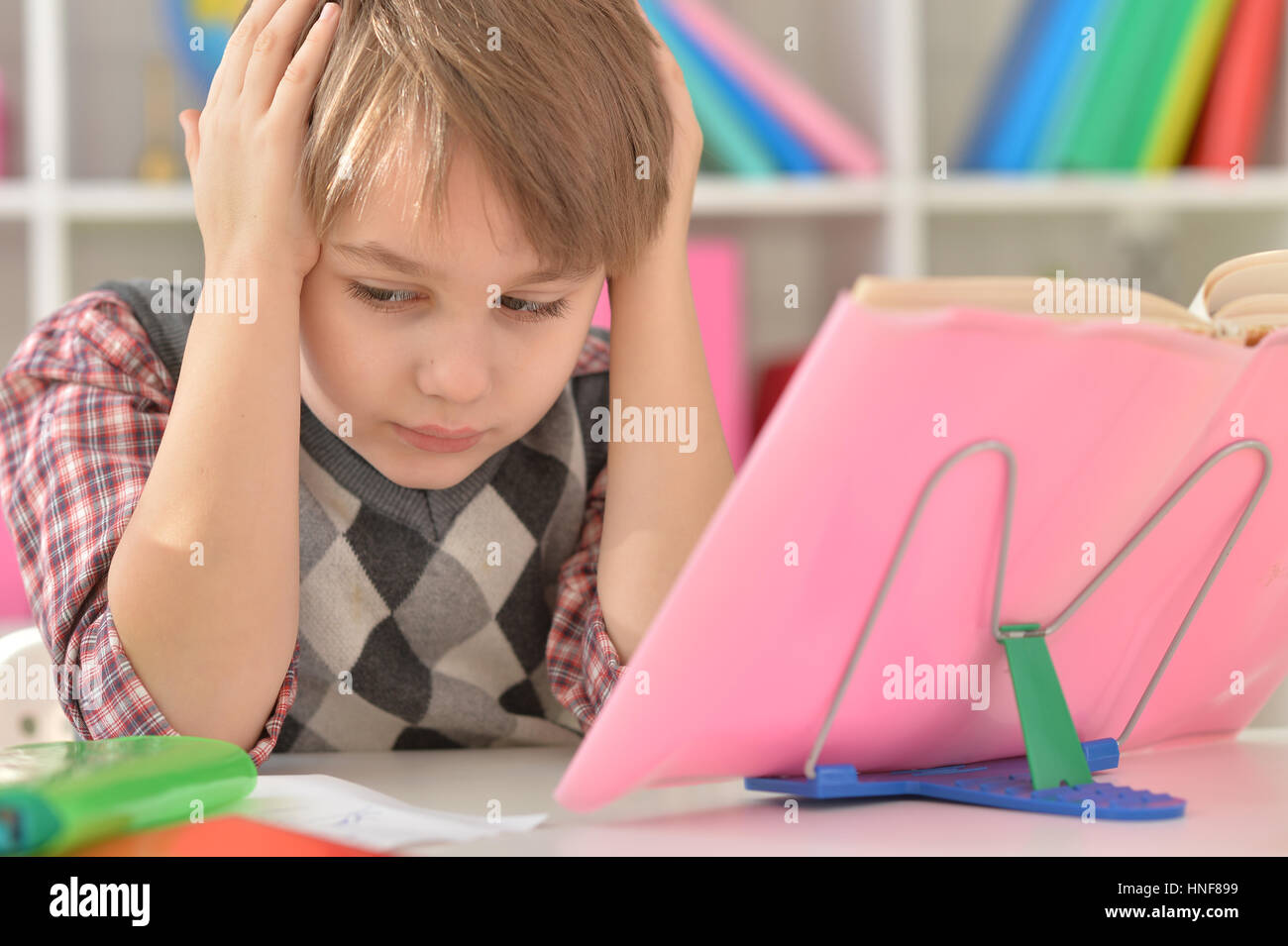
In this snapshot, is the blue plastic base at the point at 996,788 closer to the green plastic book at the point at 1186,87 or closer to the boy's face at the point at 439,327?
the boy's face at the point at 439,327

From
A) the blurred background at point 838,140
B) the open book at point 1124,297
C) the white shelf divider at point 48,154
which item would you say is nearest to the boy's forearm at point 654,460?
the open book at point 1124,297

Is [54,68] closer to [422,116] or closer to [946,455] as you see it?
[422,116]

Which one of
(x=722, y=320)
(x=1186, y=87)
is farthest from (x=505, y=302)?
(x=1186, y=87)

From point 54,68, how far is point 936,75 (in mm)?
1477

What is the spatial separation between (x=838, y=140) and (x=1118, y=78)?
1.41 feet

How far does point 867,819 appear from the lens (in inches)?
19.8

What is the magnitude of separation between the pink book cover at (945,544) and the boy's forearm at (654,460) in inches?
10.0

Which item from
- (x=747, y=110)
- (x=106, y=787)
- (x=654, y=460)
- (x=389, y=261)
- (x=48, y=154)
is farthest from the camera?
(x=747, y=110)

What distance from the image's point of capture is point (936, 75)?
7.50 feet

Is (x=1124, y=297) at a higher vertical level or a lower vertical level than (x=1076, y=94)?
lower
